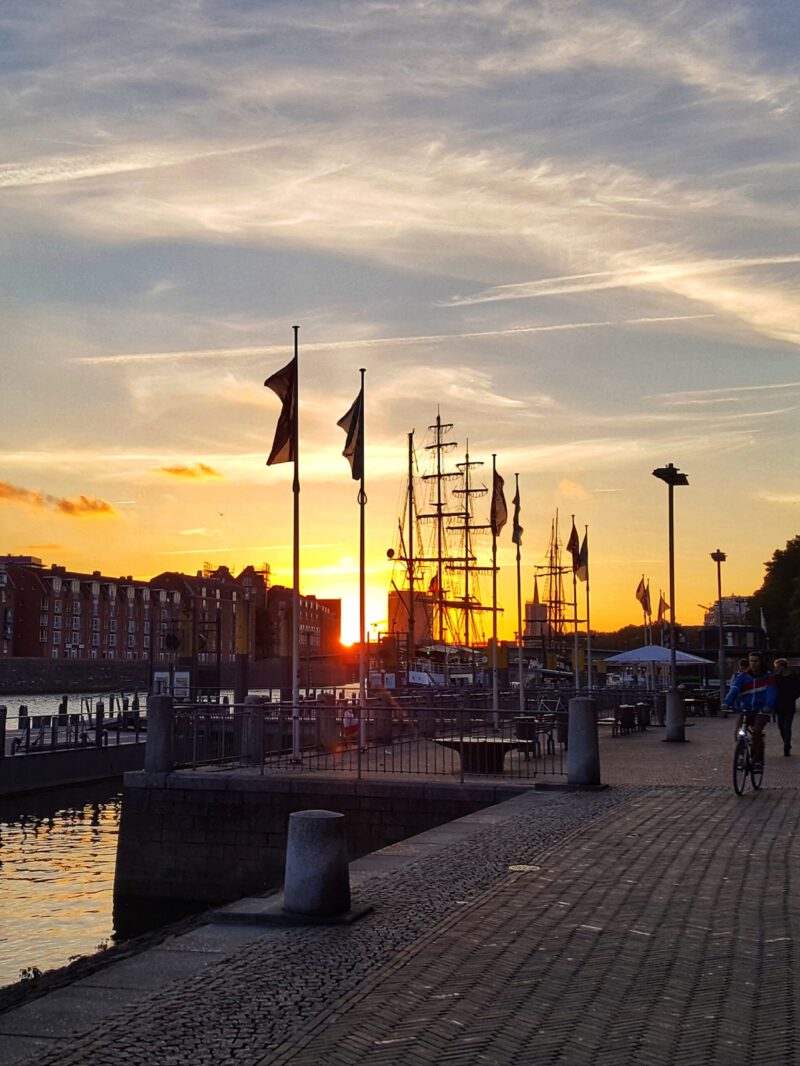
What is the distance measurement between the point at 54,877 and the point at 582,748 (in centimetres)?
1132

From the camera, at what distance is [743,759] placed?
1852 cm

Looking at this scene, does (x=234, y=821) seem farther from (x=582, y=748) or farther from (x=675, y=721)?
(x=675, y=721)

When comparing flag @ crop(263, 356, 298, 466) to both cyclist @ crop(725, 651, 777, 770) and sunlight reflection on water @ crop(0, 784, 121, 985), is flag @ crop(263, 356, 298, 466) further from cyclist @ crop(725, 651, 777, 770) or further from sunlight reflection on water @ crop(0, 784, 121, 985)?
cyclist @ crop(725, 651, 777, 770)

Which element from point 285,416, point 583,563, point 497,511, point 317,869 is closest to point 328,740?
point 285,416

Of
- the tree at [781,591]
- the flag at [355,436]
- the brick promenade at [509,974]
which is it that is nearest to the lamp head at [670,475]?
the flag at [355,436]


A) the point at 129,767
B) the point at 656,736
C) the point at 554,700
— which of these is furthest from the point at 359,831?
the point at 129,767

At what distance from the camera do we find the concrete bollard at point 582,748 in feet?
60.6

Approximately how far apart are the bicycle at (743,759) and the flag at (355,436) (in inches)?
455

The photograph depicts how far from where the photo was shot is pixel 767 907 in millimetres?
9867

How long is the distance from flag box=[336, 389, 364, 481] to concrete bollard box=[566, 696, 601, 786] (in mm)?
10183

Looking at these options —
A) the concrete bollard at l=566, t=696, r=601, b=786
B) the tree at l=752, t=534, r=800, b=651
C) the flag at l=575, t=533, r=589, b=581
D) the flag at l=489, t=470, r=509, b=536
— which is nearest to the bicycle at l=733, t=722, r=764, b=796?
the concrete bollard at l=566, t=696, r=601, b=786

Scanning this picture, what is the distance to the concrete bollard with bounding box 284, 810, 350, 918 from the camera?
32.5ft

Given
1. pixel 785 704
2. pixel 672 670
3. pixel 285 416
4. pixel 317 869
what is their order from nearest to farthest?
pixel 317 869, pixel 285 416, pixel 785 704, pixel 672 670

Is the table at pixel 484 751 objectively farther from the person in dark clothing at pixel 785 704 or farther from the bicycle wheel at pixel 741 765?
the person in dark clothing at pixel 785 704
